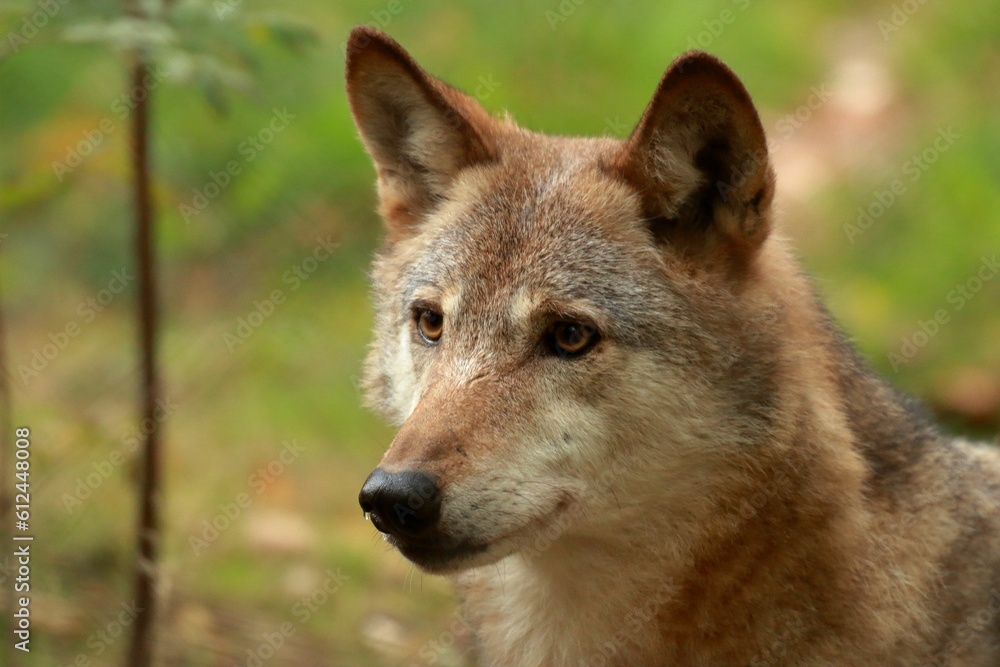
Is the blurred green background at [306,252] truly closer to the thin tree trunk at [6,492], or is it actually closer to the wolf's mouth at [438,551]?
the thin tree trunk at [6,492]

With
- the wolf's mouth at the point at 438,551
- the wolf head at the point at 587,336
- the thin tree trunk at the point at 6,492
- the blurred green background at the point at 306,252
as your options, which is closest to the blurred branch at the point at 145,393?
the blurred green background at the point at 306,252

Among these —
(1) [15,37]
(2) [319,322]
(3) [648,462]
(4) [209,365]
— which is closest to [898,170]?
(2) [319,322]

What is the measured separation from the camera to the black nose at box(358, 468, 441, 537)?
10.9 ft

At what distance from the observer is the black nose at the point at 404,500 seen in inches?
130

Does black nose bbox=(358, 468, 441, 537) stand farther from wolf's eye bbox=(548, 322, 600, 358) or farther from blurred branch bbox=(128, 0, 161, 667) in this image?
blurred branch bbox=(128, 0, 161, 667)

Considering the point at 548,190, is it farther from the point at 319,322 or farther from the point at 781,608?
the point at 319,322

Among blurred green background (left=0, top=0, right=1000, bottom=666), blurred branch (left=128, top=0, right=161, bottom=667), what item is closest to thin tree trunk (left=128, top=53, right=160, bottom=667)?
blurred branch (left=128, top=0, right=161, bottom=667)

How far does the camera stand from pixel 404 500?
10.9 ft

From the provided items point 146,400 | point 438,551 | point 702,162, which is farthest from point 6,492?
point 702,162

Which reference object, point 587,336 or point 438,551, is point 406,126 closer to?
point 587,336

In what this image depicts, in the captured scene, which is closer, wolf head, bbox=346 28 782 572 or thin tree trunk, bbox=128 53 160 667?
wolf head, bbox=346 28 782 572

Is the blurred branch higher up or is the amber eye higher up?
the amber eye

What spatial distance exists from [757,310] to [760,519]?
0.69 metres

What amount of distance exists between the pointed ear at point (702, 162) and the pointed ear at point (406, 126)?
2.25ft
